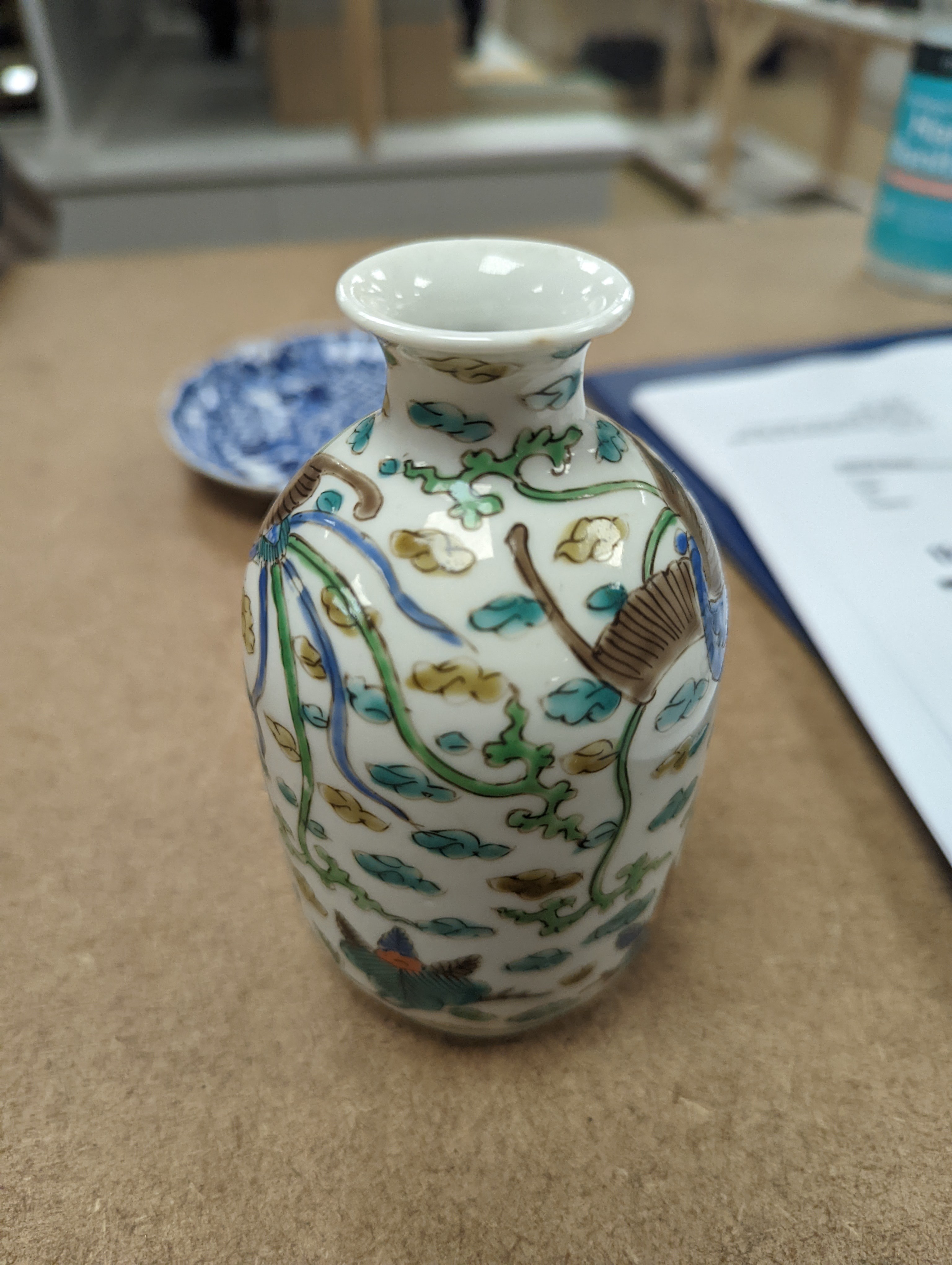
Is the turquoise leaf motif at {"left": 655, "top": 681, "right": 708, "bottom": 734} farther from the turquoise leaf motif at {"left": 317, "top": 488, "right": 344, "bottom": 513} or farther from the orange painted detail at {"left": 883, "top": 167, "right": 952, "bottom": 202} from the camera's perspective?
the orange painted detail at {"left": 883, "top": 167, "right": 952, "bottom": 202}

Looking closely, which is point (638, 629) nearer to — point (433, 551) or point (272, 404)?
point (433, 551)

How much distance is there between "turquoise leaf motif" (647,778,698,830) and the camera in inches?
12.0

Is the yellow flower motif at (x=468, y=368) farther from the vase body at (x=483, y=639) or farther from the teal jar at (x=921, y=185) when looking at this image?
the teal jar at (x=921, y=185)

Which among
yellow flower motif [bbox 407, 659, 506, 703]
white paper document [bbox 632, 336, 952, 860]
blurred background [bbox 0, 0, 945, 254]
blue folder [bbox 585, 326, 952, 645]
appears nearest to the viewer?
yellow flower motif [bbox 407, 659, 506, 703]

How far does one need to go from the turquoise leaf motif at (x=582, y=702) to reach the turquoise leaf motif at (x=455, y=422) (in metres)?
0.08

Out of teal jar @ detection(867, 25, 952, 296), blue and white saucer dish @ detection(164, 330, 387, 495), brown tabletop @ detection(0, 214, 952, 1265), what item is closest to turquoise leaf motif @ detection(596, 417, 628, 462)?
brown tabletop @ detection(0, 214, 952, 1265)

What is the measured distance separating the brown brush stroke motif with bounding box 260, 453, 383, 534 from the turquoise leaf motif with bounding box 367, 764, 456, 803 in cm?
7

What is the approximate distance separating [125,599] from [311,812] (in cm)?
33

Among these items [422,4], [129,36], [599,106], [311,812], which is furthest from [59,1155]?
[129,36]

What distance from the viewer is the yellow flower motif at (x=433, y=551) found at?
0.27 metres

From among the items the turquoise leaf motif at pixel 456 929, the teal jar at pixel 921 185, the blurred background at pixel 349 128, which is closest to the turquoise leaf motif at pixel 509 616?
the turquoise leaf motif at pixel 456 929

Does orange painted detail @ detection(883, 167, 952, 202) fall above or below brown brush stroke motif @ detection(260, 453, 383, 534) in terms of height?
below

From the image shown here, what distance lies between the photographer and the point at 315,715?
278 mm

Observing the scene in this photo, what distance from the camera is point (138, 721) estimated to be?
503 mm
